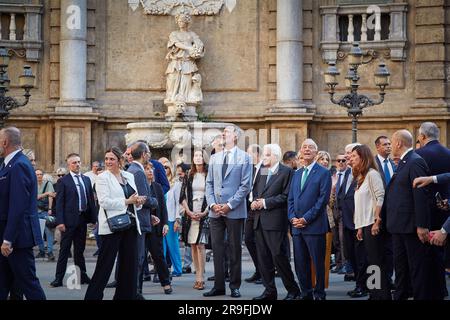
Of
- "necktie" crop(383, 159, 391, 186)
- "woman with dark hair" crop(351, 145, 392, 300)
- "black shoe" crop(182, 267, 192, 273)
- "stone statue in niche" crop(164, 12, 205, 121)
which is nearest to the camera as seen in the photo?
"woman with dark hair" crop(351, 145, 392, 300)

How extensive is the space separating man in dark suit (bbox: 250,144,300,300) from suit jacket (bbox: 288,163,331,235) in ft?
0.93

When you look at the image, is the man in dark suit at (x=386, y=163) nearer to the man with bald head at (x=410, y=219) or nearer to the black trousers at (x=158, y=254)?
the man with bald head at (x=410, y=219)

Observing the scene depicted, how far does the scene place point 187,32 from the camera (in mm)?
24672

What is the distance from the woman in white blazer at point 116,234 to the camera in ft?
37.4

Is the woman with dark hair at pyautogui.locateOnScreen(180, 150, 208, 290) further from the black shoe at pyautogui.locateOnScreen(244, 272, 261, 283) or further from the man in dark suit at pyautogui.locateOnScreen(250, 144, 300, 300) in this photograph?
the man in dark suit at pyautogui.locateOnScreen(250, 144, 300, 300)

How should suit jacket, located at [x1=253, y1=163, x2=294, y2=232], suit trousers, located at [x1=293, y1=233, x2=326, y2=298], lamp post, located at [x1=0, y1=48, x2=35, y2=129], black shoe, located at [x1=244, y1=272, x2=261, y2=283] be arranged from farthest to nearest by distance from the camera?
lamp post, located at [x1=0, y1=48, x2=35, y2=129], black shoe, located at [x1=244, y1=272, x2=261, y2=283], suit jacket, located at [x1=253, y1=163, x2=294, y2=232], suit trousers, located at [x1=293, y1=233, x2=326, y2=298]

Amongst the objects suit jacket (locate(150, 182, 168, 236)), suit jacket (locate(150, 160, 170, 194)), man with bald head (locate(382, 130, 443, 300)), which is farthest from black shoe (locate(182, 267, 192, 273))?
man with bald head (locate(382, 130, 443, 300))

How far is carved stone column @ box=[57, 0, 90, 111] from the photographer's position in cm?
2448

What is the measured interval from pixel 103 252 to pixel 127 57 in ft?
47.3

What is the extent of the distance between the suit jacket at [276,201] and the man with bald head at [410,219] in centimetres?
186

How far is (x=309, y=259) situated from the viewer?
12.8 m

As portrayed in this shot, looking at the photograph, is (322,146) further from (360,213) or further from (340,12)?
(360,213)

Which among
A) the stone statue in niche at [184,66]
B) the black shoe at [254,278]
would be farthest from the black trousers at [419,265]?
the stone statue in niche at [184,66]
